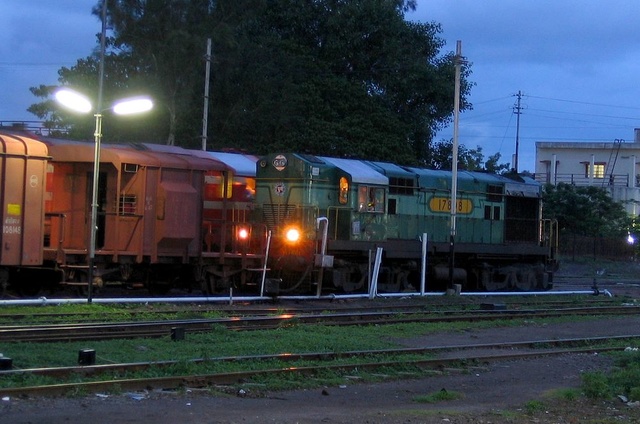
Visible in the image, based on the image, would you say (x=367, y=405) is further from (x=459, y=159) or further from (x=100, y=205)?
(x=459, y=159)

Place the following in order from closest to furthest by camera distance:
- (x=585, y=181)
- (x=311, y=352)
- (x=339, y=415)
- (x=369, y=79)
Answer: (x=339, y=415) < (x=311, y=352) < (x=369, y=79) < (x=585, y=181)

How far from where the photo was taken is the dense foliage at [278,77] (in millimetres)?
41000

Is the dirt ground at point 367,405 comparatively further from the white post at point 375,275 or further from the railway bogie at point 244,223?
the white post at point 375,275

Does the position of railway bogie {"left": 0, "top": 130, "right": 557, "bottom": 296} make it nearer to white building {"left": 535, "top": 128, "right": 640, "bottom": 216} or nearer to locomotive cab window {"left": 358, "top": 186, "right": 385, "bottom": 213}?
locomotive cab window {"left": 358, "top": 186, "right": 385, "bottom": 213}

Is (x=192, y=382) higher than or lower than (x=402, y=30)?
lower

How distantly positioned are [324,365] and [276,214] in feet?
40.9

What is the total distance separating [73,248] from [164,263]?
2.26 meters

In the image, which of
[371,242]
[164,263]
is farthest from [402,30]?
[164,263]

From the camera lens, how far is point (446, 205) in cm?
2752

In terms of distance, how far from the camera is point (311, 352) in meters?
13.1

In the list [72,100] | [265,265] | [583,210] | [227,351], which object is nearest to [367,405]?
[227,351]

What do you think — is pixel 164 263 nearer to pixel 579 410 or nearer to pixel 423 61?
pixel 579 410

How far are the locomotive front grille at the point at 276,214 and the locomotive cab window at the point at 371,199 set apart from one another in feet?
6.83

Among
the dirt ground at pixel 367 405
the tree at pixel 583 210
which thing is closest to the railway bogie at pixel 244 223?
the dirt ground at pixel 367 405
